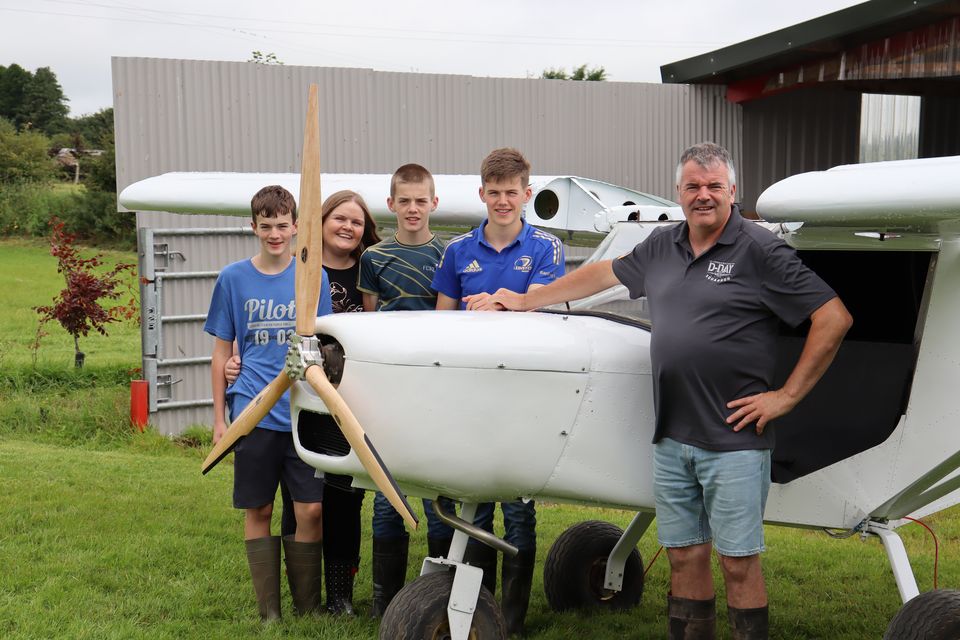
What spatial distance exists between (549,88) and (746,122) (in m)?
2.72

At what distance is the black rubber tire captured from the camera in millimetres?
3561

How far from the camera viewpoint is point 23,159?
139 ft

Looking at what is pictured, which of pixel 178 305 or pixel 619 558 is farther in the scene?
pixel 178 305

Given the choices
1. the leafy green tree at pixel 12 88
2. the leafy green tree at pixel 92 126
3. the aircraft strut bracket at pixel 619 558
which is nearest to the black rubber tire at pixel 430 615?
the aircraft strut bracket at pixel 619 558

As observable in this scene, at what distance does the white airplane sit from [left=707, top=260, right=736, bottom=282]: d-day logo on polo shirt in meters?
0.21

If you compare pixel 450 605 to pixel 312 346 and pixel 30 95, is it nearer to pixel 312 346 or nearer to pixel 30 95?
pixel 312 346

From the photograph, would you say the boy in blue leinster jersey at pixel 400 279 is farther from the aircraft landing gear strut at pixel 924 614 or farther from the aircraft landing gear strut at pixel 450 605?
the aircraft landing gear strut at pixel 924 614

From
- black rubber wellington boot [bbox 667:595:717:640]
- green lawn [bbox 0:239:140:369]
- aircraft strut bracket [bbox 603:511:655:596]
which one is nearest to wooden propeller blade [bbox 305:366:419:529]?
black rubber wellington boot [bbox 667:595:717:640]

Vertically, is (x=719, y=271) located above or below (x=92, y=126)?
below

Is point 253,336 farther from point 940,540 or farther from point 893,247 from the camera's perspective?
Result: point 940,540

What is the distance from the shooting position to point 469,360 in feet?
11.2

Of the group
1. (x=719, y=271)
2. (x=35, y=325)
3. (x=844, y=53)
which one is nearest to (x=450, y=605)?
(x=719, y=271)

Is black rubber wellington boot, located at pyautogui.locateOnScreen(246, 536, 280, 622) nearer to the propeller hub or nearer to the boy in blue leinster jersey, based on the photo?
the boy in blue leinster jersey

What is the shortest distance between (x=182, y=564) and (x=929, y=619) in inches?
143
